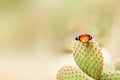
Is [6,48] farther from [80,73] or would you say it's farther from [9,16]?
[80,73]

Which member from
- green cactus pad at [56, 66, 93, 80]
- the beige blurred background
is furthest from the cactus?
the beige blurred background

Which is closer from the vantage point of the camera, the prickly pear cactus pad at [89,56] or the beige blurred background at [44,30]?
the prickly pear cactus pad at [89,56]

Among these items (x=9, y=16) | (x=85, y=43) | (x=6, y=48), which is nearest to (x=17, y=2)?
(x=9, y=16)

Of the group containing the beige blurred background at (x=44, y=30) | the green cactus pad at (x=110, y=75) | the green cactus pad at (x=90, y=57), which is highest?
the beige blurred background at (x=44, y=30)

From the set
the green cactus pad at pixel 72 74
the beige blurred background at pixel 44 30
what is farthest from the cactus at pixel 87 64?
the beige blurred background at pixel 44 30

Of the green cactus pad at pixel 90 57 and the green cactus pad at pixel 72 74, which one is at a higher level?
the green cactus pad at pixel 90 57

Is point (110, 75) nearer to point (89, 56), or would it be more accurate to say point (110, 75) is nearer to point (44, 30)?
point (89, 56)

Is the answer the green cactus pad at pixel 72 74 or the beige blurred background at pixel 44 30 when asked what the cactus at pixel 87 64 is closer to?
the green cactus pad at pixel 72 74

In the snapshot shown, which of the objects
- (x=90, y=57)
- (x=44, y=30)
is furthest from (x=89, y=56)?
(x=44, y=30)
